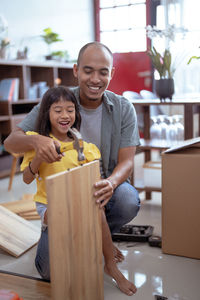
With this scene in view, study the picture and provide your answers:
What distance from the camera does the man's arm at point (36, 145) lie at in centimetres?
127

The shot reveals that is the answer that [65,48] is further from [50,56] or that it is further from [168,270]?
[168,270]

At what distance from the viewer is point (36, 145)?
4.40 feet

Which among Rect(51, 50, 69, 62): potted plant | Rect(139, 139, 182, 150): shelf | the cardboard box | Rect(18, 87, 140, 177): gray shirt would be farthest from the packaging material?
Rect(51, 50, 69, 62): potted plant

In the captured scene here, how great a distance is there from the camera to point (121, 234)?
2008 millimetres

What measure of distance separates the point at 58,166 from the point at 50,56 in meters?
3.34

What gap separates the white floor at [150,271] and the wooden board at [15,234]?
47 millimetres

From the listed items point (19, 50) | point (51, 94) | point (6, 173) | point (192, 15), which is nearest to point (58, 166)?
point (51, 94)

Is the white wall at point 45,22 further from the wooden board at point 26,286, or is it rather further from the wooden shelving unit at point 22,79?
the wooden board at point 26,286

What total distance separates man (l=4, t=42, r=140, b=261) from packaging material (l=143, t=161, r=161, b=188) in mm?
854

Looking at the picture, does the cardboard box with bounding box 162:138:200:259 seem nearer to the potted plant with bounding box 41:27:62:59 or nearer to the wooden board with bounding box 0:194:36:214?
the wooden board with bounding box 0:194:36:214

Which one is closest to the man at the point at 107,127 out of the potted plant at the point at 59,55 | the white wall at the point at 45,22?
the white wall at the point at 45,22

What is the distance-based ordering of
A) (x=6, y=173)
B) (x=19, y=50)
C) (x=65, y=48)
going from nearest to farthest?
1. (x=6, y=173)
2. (x=19, y=50)
3. (x=65, y=48)

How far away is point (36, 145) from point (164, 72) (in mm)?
1501

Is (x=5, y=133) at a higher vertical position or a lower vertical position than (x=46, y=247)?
higher
